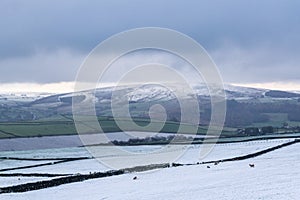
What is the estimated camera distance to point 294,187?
32812mm

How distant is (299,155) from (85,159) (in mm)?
31168

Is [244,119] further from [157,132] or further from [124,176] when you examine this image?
[124,176]

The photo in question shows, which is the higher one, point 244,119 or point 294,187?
point 244,119

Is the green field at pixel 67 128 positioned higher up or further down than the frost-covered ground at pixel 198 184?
higher up

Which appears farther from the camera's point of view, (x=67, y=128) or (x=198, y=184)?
(x=67, y=128)

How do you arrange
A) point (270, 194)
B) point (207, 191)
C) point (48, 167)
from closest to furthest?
point (270, 194) → point (207, 191) → point (48, 167)

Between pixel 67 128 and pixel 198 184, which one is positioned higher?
pixel 67 128

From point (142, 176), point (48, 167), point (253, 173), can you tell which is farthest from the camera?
point (48, 167)

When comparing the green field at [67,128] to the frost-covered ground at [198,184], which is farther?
the green field at [67,128]

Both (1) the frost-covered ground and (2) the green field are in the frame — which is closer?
(1) the frost-covered ground

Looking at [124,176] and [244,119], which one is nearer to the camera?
[124,176]

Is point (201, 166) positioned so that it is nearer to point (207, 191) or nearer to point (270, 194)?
point (207, 191)

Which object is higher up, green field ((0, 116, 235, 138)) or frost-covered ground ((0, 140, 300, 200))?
green field ((0, 116, 235, 138))

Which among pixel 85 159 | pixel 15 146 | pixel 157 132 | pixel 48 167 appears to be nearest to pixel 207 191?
pixel 48 167
